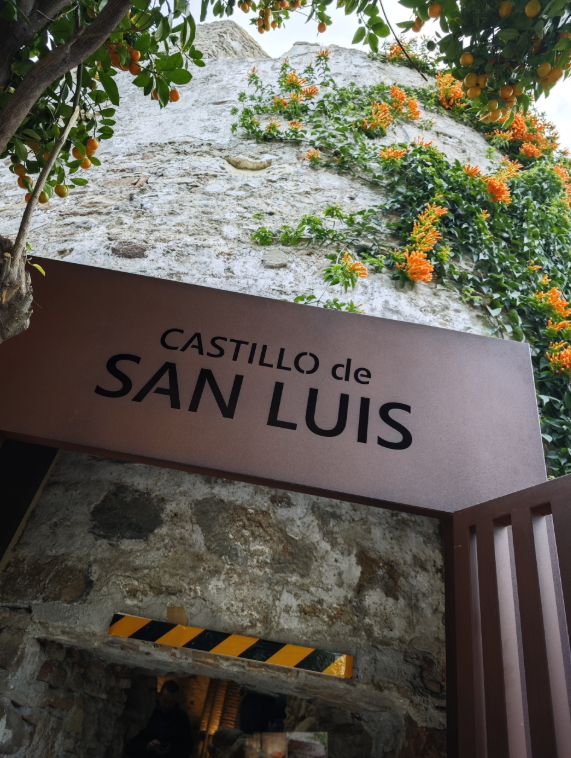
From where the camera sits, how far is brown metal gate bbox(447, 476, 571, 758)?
0.95 metres

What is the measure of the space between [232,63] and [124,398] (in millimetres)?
3559

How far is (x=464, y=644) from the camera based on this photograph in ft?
4.03

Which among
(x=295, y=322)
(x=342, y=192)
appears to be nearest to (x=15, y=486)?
(x=295, y=322)

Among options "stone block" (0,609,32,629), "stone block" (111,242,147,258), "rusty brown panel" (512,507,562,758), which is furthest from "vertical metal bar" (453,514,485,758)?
"stone block" (111,242,147,258)

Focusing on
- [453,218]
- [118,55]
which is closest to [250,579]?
[118,55]

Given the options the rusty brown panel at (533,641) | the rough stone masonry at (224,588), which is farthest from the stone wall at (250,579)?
the rusty brown panel at (533,641)

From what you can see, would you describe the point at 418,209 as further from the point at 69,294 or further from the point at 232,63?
the point at 232,63

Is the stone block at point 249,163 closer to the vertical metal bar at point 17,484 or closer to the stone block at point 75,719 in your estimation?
the vertical metal bar at point 17,484

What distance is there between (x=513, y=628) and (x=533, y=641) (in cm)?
16

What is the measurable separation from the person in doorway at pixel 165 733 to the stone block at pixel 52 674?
0.94 m

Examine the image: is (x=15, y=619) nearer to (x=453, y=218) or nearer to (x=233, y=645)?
(x=233, y=645)

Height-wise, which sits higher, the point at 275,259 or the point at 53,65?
the point at 275,259

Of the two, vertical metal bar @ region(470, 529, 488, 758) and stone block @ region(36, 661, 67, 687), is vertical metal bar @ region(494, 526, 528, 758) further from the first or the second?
stone block @ region(36, 661, 67, 687)

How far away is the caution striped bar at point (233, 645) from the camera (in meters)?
1.50
